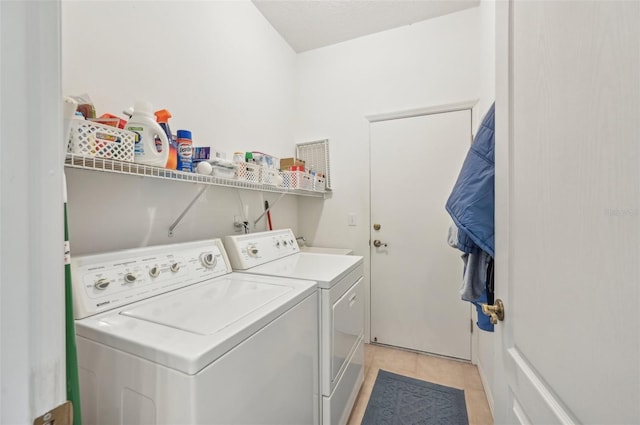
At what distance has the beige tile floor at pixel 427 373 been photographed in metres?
1.75

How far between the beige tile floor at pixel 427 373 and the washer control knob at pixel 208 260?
1.32 m

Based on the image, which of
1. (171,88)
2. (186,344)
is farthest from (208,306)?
(171,88)

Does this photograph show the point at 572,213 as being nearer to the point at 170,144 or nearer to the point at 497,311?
the point at 497,311

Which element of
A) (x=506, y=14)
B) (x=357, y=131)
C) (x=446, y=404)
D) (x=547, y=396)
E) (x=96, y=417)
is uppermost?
(x=357, y=131)

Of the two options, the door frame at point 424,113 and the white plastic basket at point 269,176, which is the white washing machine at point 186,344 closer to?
the white plastic basket at point 269,176

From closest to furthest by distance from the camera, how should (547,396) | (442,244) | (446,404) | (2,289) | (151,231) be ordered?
(2,289) → (547,396) → (151,231) → (446,404) → (442,244)

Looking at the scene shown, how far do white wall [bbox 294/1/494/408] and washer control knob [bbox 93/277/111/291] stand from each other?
1979 millimetres

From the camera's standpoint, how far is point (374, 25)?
2.48 m

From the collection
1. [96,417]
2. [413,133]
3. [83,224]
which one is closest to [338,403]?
[96,417]

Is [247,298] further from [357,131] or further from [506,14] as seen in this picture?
[357,131]

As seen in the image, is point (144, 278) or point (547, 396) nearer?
point (547, 396)

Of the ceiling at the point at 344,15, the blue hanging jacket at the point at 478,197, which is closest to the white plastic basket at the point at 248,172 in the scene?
the blue hanging jacket at the point at 478,197

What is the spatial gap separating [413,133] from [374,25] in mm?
1080

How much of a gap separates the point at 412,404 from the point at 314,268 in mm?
1209
